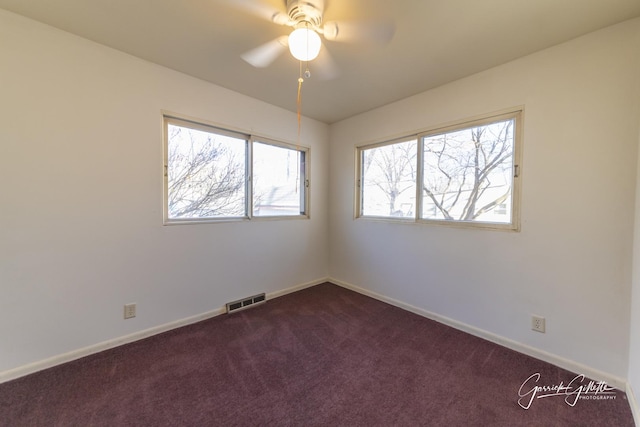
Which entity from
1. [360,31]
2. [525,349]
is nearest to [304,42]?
[360,31]

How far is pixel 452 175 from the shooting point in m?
2.54

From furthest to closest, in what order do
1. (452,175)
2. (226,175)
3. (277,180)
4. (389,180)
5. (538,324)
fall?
(277,180), (389,180), (226,175), (452,175), (538,324)

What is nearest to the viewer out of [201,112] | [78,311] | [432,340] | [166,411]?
[166,411]

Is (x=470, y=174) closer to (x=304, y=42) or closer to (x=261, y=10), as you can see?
(x=304, y=42)

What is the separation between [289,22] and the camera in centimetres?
166

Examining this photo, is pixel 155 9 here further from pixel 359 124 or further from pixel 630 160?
pixel 630 160

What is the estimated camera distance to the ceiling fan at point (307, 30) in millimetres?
1507

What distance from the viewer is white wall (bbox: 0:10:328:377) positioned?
1.69m

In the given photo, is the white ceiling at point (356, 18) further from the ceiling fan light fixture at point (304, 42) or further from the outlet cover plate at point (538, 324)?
the outlet cover plate at point (538, 324)

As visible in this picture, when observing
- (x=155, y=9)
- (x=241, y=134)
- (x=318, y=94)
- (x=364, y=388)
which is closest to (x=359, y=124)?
(x=318, y=94)

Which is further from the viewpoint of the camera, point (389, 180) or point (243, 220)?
point (389, 180)

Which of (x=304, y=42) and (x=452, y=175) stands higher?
(x=304, y=42)

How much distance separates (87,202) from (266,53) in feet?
5.93

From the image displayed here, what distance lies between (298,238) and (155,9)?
Result: 2591 mm
